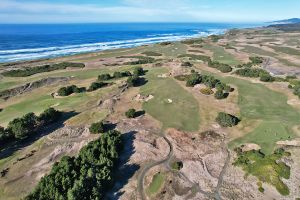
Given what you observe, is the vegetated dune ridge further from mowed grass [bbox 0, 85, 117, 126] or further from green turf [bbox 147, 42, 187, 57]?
green turf [bbox 147, 42, 187, 57]

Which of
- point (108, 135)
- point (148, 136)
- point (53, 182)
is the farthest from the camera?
point (148, 136)

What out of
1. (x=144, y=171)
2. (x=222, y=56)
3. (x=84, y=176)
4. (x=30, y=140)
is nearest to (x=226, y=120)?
(x=144, y=171)

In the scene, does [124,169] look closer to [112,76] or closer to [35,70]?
[112,76]

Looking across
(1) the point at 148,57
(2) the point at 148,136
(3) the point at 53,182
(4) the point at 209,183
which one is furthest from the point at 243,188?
(1) the point at 148,57

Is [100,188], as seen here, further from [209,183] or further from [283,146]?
[283,146]

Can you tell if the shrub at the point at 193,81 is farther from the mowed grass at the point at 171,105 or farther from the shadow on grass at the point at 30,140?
the shadow on grass at the point at 30,140

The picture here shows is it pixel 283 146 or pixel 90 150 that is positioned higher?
pixel 90 150

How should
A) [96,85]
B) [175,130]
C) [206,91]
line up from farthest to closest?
[96,85] → [206,91] → [175,130]
